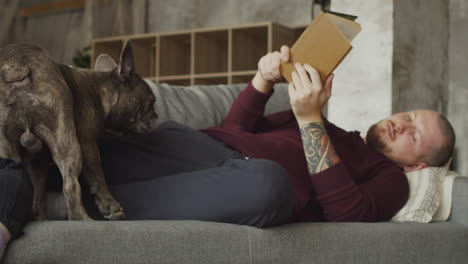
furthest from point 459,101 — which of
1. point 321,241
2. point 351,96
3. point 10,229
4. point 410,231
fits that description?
point 10,229

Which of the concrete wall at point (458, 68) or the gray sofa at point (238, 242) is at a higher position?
the concrete wall at point (458, 68)

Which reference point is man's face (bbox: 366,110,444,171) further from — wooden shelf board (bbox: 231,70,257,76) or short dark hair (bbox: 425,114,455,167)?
wooden shelf board (bbox: 231,70,257,76)

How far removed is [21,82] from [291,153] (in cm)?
96

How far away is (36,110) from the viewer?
55.3 inches

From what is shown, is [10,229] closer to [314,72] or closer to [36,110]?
[36,110]

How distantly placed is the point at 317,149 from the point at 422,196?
0.48 m

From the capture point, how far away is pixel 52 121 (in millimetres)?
1414

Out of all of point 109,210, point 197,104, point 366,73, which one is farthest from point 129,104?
point 366,73

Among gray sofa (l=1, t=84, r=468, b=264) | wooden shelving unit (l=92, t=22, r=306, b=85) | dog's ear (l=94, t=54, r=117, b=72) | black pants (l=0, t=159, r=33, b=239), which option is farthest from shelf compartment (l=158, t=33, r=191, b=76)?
black pants (l=0, t=159, r=33, b=239)

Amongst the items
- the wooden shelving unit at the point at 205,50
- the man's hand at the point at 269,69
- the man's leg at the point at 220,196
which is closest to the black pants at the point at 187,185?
the man's leg at the point at 220,196

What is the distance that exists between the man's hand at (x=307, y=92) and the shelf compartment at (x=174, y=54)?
151 inches

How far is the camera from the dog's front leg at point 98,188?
5.15 feet

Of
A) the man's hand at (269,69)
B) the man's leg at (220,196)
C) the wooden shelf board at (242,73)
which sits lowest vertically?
the man's leg at (220,196)

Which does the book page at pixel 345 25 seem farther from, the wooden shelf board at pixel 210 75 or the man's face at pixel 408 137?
the wooden shelf board at pixel 210 75
